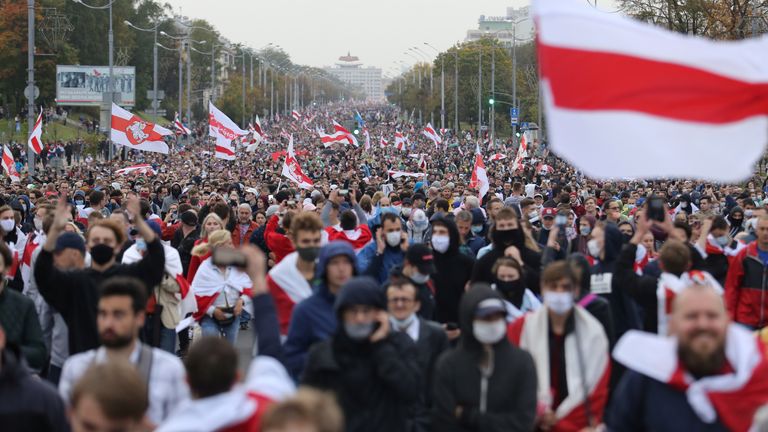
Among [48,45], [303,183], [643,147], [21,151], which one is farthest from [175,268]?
[48,45]

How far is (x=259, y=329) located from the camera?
6.24 metres

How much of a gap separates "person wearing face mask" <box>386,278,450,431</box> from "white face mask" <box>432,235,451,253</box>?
2485 mm

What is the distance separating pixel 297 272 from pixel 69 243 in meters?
1.43

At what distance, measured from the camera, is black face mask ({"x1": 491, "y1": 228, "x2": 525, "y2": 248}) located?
973 cm

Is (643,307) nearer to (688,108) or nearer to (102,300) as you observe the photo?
(688,108)

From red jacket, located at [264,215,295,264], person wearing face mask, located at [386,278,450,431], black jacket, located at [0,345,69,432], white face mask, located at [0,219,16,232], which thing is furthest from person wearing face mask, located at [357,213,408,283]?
black jacket, located at [0,345,69,432]

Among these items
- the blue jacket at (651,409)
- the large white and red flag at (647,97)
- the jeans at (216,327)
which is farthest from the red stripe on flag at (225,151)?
the blue jacket at (651,409)

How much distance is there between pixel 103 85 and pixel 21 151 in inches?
804

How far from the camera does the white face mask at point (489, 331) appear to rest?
Result: 608cm

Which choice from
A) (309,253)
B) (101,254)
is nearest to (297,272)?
(309,253)

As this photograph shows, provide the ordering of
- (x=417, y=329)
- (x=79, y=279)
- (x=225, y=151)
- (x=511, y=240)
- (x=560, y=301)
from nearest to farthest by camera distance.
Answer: (x=560, y=301) < (x=417, y=329) < (x=79, y=279) < (x=511, y=240) < (x=225, y=151)

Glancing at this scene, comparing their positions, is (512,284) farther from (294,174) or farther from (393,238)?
(294,174)

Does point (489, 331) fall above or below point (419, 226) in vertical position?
below

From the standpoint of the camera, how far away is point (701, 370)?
4945 millimetres
